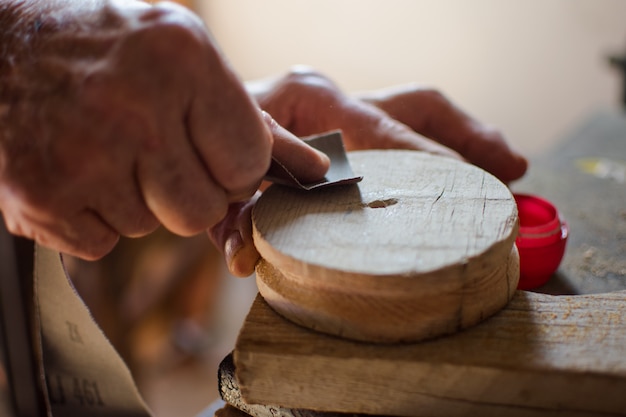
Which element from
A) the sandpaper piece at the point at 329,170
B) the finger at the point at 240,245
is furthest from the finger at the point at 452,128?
the finger at the point at 240,245

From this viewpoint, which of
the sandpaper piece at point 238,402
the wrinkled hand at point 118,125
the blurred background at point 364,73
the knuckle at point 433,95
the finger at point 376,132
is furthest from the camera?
the blurred background at point 364,73

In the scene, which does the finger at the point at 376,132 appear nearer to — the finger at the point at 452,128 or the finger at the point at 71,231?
the finger at the point at 452,128

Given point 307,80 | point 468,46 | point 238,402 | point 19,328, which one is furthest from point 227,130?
point 468,46

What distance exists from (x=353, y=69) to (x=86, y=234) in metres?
2.66

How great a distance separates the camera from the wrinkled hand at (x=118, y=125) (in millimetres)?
565

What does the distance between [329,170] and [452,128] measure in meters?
0.40

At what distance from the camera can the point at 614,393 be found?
1.85 ft

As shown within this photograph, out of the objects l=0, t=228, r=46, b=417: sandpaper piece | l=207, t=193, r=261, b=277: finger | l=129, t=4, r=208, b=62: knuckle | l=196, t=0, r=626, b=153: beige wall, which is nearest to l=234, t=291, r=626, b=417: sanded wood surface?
l=207, t=193, r=261, b=277: finger

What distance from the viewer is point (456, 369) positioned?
0.57 m

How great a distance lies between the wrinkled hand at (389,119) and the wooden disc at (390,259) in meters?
0.28

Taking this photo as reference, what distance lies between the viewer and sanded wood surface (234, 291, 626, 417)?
569 millimetres

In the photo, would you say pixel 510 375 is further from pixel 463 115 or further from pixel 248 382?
pixel 463 115

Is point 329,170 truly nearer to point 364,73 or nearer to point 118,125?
Result: point 118,125

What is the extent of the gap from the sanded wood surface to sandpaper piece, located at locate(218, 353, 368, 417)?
0.04m
